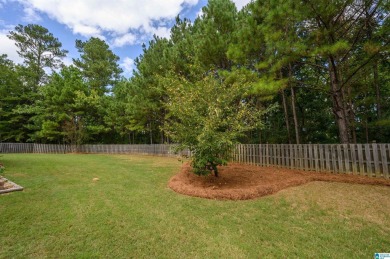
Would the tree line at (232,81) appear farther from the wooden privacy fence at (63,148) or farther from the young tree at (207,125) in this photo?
the wooden privacy fence at (63,148)

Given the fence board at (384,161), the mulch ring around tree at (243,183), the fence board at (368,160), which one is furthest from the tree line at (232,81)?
the fence board at (384,161)

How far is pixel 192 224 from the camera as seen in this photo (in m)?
3.49

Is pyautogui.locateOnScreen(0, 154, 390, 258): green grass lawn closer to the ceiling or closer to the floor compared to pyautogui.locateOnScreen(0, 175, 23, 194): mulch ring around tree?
closer to the floor

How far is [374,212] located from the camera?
3.70m

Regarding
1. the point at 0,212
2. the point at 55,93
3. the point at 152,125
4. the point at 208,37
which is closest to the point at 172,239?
the point at 0,212

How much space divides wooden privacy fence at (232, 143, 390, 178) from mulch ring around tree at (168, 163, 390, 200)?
37 centimetres

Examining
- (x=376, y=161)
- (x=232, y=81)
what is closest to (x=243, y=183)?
(x=376, y=161)

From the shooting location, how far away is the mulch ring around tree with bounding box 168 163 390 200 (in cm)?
487

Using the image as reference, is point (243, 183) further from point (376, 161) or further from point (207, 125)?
point (376, 161)

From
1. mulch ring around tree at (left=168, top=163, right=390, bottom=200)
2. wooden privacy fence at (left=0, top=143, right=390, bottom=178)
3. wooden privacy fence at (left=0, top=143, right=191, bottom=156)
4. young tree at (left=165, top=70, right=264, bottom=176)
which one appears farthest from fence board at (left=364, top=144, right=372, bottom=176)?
wooden privacy fence at (left=0, top=143, right=191, bottom=156)

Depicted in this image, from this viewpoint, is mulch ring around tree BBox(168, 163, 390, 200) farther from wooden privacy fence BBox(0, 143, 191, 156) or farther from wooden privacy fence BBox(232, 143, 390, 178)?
wooden privacy fence BBox(0, 143, 191, 156)

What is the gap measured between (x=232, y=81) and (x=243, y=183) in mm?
4091

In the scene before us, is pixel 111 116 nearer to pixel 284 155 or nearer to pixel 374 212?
pixel 284 155

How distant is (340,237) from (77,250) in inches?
152
